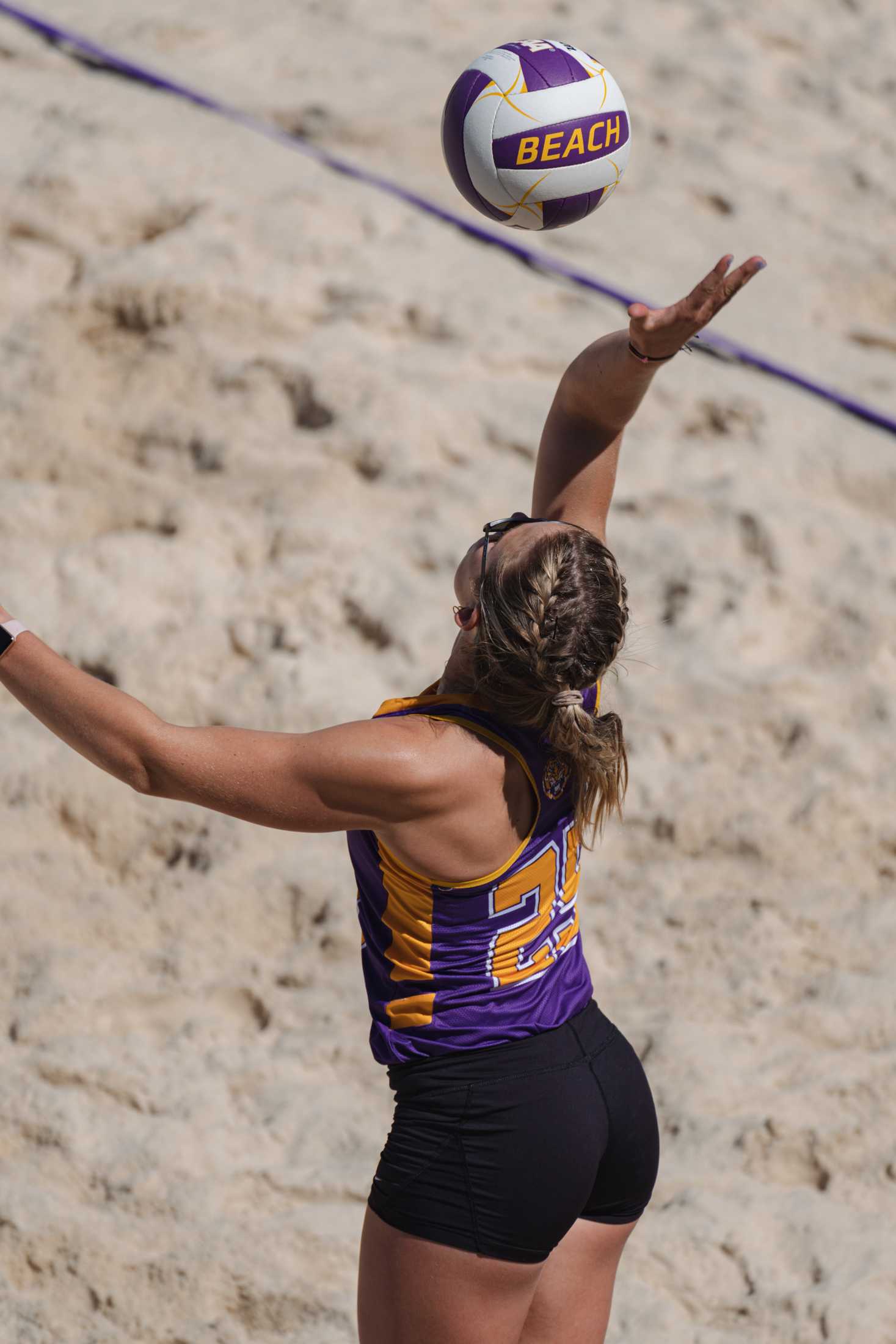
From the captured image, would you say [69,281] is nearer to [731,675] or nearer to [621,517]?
[621,517]

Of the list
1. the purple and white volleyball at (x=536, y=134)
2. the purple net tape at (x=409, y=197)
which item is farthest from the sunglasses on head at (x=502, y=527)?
the purple net tape at (x=409, y=197)

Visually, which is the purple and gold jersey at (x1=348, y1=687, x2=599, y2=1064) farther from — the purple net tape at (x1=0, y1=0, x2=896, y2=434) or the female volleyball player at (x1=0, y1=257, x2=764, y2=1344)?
the purple net tape at (x1=0, y1=0, x2=896, y2=434)

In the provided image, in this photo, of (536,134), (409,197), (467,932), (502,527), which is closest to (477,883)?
(467,932)

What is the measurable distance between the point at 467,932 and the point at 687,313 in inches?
36.2

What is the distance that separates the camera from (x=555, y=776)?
6.04 ft

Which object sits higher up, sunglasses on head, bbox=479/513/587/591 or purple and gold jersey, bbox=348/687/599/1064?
sunglasses on head, bbox=479/513/587/591

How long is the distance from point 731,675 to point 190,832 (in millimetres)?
1481

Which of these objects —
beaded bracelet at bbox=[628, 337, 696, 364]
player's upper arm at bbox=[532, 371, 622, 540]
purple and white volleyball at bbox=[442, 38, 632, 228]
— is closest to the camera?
beaded bracelet at bbox=[628, 337, 696, 364]

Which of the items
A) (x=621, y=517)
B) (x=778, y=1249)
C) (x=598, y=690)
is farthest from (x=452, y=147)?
(x=778, y=1249)

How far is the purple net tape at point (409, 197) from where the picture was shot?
4.49 m

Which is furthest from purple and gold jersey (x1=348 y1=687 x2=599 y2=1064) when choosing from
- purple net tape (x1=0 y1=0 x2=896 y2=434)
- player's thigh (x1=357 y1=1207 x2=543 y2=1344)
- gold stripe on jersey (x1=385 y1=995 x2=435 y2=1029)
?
purple net tape (x1=0 y1=0 x2=896 y2=434)

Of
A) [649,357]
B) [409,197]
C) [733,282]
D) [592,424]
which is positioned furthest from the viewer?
[409,197]

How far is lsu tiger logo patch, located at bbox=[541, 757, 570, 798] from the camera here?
1832 millimetres

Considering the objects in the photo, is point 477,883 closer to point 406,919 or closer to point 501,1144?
point 406,919
